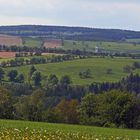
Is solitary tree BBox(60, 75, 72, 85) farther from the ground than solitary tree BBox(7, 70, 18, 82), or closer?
closer

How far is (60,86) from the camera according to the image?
14938 centimetres

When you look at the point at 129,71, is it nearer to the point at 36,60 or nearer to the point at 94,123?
the point at 36,60

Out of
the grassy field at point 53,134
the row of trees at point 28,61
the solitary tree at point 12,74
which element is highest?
the grassy field at point 53,134

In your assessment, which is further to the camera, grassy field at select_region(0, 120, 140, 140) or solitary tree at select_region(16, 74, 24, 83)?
solitary tree at select_region(16, 74, 24, 83)

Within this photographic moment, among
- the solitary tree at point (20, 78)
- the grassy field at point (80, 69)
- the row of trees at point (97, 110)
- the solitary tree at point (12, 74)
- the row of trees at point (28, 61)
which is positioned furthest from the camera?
the row of trees at point (28, 61)

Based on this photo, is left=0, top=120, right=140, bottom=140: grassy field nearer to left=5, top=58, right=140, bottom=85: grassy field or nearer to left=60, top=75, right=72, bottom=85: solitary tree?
left=60, top=75, right=72, bottom=85: solitary tree

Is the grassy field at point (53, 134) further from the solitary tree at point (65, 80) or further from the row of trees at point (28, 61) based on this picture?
the row of trees at point (28, 61)

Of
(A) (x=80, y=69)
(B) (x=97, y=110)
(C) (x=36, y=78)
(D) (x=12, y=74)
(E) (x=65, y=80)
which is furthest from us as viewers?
(A) (x=80, y=69)

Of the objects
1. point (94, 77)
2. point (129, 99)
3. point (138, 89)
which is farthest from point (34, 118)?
point (94, 77)

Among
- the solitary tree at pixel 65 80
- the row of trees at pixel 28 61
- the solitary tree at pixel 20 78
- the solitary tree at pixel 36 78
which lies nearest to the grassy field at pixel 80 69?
the row of trees at pixel 28 61

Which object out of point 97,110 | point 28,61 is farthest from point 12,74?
point 97,110

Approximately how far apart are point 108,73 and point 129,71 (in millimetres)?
8153

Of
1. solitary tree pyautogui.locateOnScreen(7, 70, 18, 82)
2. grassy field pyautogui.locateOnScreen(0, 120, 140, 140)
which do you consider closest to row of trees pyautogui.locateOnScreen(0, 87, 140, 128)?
grassy field pyautogui.locateOnScreen(0, 120, 140, 140)

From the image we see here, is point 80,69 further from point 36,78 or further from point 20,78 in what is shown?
point 20,78
